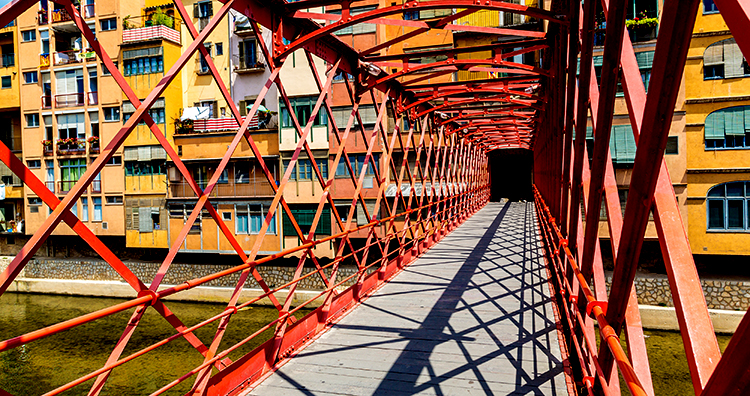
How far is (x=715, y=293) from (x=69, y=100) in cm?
3146

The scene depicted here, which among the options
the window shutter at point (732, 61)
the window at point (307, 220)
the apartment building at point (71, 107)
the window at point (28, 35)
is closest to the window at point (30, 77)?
the apartment building at point (71, 107)

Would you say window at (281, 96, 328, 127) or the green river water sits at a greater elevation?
window at (281, 96, 328, 127)

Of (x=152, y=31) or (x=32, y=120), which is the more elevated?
(x=152, y=31)

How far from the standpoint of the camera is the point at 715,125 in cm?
1761

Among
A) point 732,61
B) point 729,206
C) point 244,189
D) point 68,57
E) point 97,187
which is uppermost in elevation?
point 68,57

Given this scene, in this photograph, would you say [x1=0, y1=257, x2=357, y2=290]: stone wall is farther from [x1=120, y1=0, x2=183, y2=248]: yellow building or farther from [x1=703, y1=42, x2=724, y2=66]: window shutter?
[x1=703, y1=42, x2=724, y2=66]: window shutter

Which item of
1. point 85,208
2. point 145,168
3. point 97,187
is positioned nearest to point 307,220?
point 145,168

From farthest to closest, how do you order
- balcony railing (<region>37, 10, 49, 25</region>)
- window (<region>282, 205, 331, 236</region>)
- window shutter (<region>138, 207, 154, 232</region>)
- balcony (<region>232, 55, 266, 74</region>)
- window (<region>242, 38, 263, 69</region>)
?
balcony railing (<region>37, 10, 49, 25</region>)
window shutter (<region>138, 207, 154, 232</region>)
window (<region>242, 38, 263, 69</region>)
balcony (<region>232, 55, 266, 74</region>)
window (<region>282, 205, 331, 236</region>)

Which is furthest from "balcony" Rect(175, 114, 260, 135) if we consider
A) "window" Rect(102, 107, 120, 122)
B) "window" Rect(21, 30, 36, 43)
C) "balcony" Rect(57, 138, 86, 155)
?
"window" Rect(21, 30, 36, 43)

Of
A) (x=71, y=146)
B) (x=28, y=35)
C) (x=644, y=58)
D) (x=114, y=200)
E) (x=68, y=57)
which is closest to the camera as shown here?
(x=644, y=58)

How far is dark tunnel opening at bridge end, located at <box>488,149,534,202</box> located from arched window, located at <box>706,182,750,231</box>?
19.0 metres

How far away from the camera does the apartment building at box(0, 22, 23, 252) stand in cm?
2872

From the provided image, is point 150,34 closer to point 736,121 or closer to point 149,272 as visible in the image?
point 149,272

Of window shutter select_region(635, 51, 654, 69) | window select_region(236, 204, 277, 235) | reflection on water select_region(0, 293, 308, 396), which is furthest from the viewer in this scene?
window select_region(236, 204, 277, 235)
